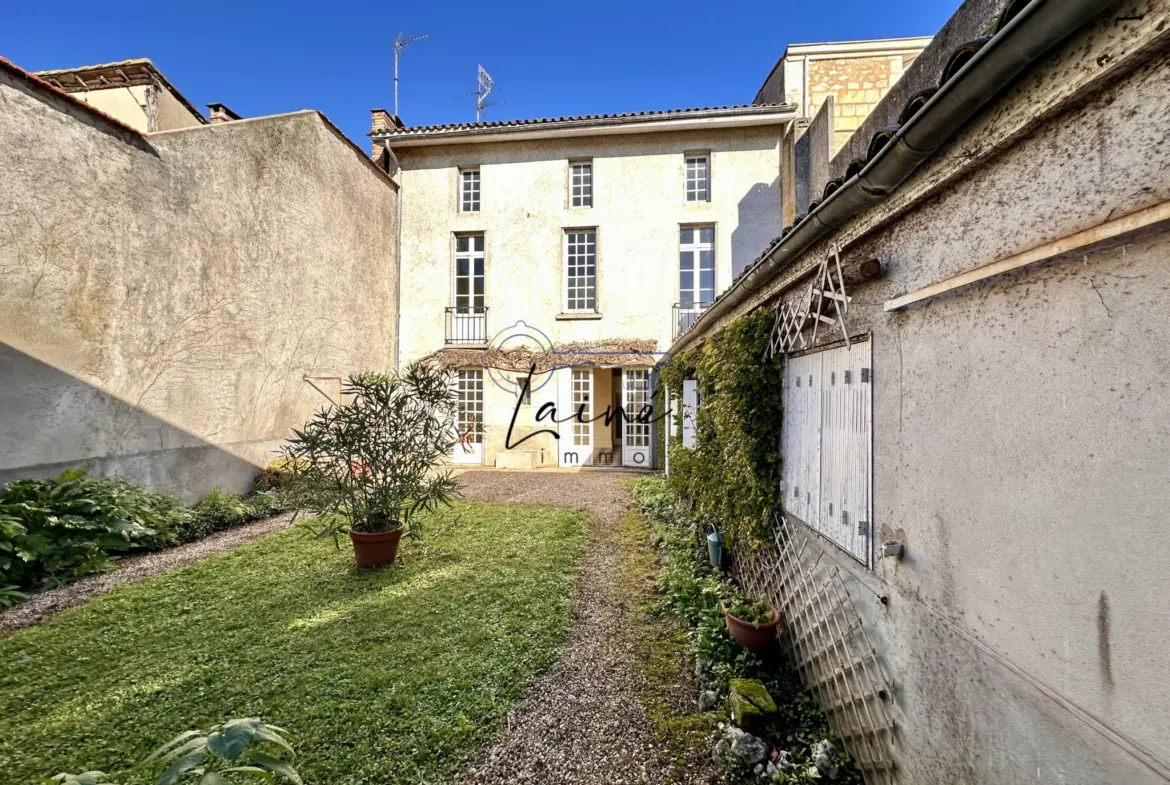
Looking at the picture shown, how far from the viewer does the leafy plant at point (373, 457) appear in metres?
5.36

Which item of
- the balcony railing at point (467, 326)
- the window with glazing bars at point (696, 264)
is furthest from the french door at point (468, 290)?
the window with glazing bars at point (696, 264)

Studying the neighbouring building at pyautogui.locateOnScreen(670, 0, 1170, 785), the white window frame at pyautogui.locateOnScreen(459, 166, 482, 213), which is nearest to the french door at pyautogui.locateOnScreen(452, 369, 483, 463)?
the white window frame at pyautogui.locateOnScreen(459, 166, 482, 213)

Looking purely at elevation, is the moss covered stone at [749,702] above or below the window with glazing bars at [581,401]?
below

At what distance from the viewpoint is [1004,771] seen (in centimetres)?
164

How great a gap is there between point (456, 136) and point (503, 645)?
1345cm

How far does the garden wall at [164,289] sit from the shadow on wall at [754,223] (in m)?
9.75

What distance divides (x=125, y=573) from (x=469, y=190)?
38.3 ft

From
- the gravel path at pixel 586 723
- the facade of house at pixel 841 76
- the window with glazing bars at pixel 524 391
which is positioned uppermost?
the facade of house at pixel 841 76

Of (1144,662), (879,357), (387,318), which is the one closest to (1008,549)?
(1144,662)

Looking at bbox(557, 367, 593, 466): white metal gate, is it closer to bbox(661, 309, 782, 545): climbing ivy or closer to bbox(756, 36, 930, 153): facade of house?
bbox(756, 36, 930, 153): facade of house

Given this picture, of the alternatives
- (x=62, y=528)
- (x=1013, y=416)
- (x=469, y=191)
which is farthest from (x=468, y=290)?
(x=1013, y=416)

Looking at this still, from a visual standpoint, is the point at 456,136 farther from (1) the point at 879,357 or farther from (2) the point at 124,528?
(1) the point at 879,357

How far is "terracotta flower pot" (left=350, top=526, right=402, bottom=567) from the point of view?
536 cm

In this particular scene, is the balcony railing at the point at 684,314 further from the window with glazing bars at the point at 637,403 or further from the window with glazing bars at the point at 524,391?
the window with glazing bars at the point at 524,391
